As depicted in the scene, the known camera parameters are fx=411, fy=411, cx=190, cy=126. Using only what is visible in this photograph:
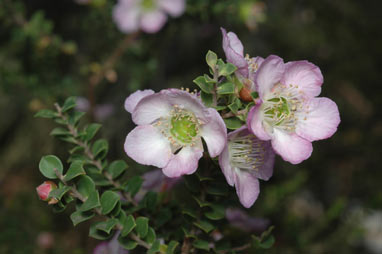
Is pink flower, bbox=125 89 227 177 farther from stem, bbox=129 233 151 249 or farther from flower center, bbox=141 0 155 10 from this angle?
flower center, bbox=141 0 155 10

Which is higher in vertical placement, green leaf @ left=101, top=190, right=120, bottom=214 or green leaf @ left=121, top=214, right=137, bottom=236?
green leaf @ left=101, top=190, right=120, bottom=214

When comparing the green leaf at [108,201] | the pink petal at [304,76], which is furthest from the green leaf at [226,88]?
the green leaf at [108,201]

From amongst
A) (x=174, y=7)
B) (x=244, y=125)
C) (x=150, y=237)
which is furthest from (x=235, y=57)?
(x=174, y=7)

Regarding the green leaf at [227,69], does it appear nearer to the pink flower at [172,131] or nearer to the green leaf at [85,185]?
the pink flower at [172,131]

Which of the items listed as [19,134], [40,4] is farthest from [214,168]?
[19,134]

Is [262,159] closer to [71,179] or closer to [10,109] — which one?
[71,179]

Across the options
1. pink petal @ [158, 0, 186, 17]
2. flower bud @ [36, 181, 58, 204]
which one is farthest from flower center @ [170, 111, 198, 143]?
pink petal @ [158, 0, 186, 17]
